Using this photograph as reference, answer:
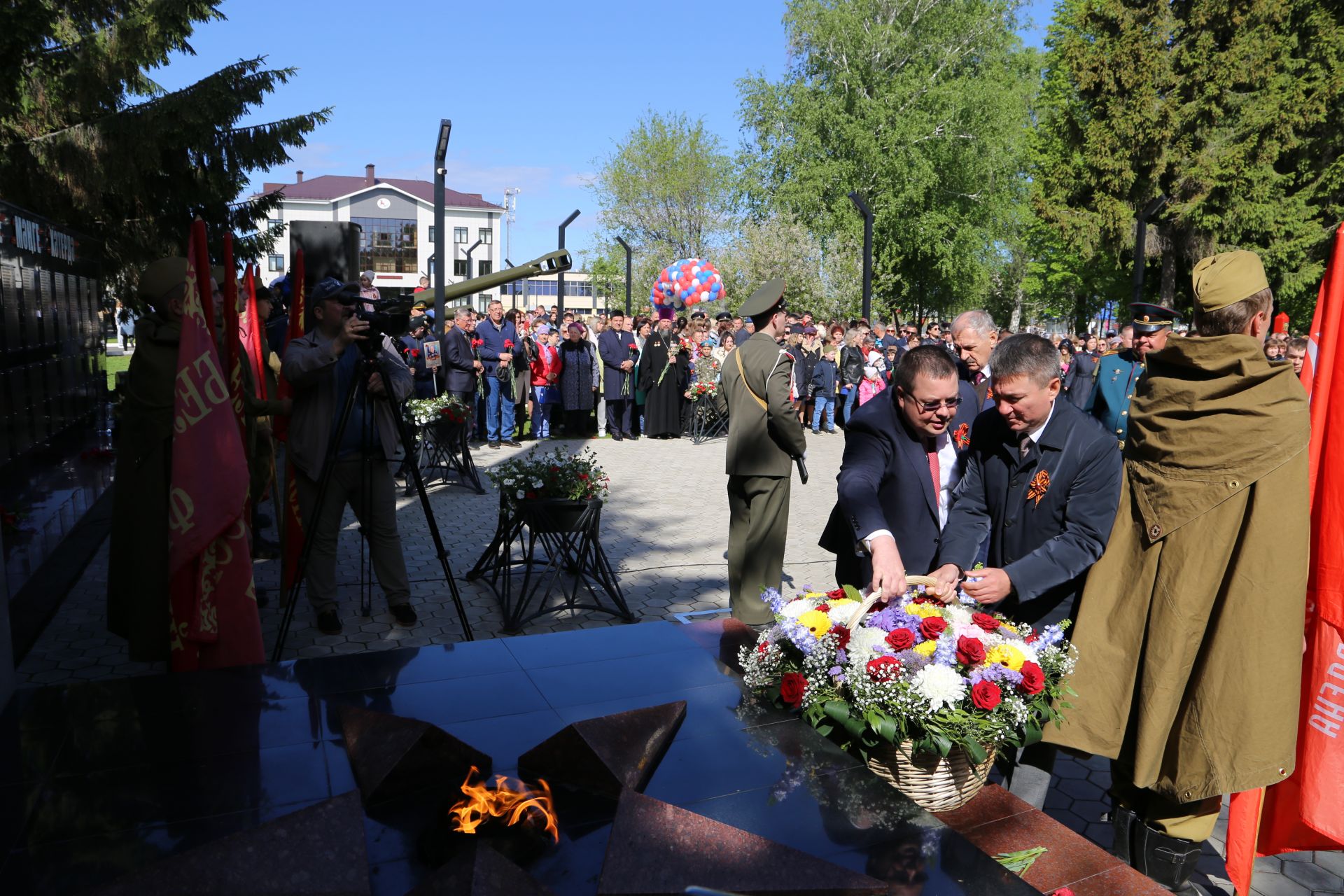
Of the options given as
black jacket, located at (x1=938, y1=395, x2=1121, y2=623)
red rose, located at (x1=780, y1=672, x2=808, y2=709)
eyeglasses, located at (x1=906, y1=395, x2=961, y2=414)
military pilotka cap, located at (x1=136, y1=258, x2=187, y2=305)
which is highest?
military pilotka cap, located at (x1=136, y1=258, x2=187, y2=305)

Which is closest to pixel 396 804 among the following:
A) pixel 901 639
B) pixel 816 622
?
pixel 816 622

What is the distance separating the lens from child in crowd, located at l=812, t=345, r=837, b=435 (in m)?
17.4

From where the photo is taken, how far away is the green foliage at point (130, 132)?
8.93 m

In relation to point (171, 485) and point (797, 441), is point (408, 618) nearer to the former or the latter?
point (171, 485)

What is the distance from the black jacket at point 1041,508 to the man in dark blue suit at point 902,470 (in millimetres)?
180

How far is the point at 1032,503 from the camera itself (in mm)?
3344

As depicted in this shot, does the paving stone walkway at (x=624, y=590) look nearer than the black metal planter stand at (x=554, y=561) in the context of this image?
Yes

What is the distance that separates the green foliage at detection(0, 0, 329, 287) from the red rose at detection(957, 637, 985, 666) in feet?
27.7

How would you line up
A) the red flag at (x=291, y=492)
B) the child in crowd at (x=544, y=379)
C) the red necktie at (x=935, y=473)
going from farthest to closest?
the child in crowd at (x=544, y=379) < the red flag at (x=291, y=492) < the red necktie at (x=935, y=473)

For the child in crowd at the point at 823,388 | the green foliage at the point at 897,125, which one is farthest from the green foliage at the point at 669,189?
the child in crowd at the point at 823,388

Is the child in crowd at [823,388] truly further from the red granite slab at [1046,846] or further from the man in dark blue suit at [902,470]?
the red granite slab at [1046,846]

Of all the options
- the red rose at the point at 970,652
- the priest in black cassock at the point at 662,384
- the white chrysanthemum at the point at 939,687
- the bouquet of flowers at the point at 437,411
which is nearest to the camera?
the white chrysanthemum at the point at 939,687

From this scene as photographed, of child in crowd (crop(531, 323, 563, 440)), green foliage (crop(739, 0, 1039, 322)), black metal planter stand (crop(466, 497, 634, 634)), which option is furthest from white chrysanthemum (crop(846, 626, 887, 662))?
green foliage (crop(739, 0, 1039, 322))

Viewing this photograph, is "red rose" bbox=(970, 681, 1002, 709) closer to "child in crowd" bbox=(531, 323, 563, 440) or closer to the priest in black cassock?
"child in crowd" bbox=(531, 323, 563, 440)
